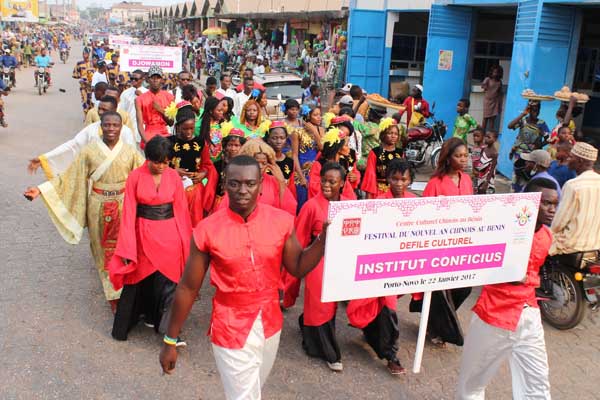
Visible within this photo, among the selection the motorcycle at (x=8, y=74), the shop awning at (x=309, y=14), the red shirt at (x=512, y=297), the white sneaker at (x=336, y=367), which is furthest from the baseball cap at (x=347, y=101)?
the motorcycle at (x=8, y=74)

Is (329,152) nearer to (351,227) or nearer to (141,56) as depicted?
(351,227)

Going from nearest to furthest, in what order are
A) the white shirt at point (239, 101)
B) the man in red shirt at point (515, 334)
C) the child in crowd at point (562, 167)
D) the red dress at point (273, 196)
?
the man in red shirt at point (515, 334) → the red dress at point (273, 196) → the child in crowd at point (562, 167) → the white shirt at point (239, 101)

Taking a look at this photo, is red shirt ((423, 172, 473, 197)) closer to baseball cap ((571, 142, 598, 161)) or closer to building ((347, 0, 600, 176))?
baseball cap ((571, 142, 598, 161))

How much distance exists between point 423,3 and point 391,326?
1162 cm

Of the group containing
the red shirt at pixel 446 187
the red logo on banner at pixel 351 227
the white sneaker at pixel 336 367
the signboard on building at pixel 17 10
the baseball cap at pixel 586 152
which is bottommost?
the white sneaker at pixel 336 367

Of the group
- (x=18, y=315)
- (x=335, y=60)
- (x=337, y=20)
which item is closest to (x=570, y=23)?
(x=18, y=315)

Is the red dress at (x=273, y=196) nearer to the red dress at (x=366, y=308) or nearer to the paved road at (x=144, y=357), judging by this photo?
the paved road at (x=144, y=357)

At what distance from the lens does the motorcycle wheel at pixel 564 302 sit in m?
5.16

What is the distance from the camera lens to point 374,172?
19.9ft

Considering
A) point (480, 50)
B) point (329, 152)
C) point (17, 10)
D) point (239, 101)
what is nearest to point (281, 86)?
point (239, 101)

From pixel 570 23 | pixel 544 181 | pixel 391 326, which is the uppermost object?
pixel 570 23

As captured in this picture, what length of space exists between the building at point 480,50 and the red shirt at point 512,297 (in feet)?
A: 21.1

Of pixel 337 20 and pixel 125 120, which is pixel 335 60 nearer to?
pixel 337 20

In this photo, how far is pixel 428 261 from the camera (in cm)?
327
